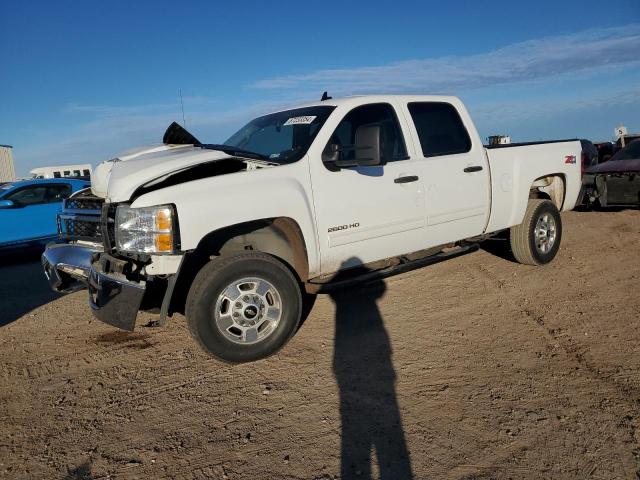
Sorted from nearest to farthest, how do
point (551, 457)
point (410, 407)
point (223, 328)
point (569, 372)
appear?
point (551, 457)
point (410, 407)
point (569, 372)
point (223, 328)

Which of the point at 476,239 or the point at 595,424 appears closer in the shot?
the point at 595,424

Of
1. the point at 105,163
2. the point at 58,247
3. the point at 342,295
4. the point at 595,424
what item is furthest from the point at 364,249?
the point at 58,247

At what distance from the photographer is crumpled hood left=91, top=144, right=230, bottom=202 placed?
11.9ft

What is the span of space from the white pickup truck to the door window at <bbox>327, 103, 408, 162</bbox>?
0.6 inches

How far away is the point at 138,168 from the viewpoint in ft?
12.5

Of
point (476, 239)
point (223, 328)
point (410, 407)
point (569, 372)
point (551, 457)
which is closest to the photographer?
point (551, 457)

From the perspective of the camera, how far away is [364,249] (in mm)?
4461

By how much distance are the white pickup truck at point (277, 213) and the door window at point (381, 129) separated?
0.01 metres

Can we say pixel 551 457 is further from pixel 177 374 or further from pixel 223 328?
pixel 177 374

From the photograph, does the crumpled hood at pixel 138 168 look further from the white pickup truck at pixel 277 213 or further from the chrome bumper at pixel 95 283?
the chrome bumper at pixel 95 283

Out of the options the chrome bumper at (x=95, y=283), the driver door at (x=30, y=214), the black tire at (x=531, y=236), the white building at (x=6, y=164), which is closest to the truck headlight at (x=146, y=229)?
the chrome bumper at (x=95, y=283)

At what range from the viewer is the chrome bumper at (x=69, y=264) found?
4.21 metres

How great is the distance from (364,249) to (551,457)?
7.61 feet

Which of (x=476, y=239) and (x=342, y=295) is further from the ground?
(x=476, y=239)
